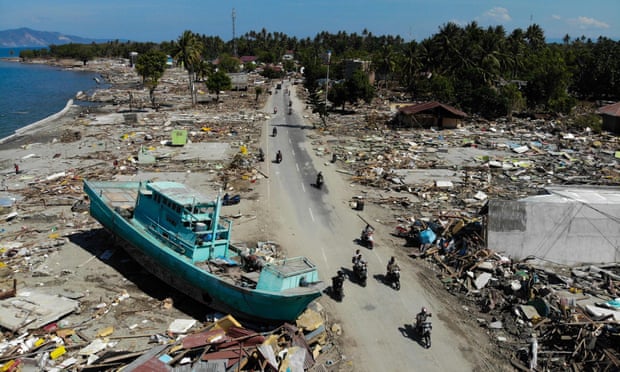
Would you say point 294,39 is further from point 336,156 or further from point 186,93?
point 336,156

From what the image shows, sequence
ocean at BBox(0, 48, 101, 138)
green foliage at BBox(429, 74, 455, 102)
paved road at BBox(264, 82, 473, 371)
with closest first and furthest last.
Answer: paved road at BBox(264, 82, 473, 371)
green foliage at BBox(429, 74, 455, 102)
ocean at BBox(0, 48, 101, 138)

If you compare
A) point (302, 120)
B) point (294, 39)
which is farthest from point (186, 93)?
point (294, 39)

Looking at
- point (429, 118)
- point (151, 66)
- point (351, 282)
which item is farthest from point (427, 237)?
point (151, 66)

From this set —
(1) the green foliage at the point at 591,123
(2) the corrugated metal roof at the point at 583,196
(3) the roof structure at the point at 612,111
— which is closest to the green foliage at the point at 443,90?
(1) the green foliage at the point at 591,123

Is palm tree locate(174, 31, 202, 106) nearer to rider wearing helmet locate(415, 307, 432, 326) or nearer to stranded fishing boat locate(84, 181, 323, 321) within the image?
stranded fishing boat locate(84, 181, 323, 321)

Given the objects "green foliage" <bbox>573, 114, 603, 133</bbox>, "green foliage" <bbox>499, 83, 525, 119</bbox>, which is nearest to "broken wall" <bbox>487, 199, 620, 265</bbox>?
"green foliage" <bbox>573, 114, 603, 133</bbox>
